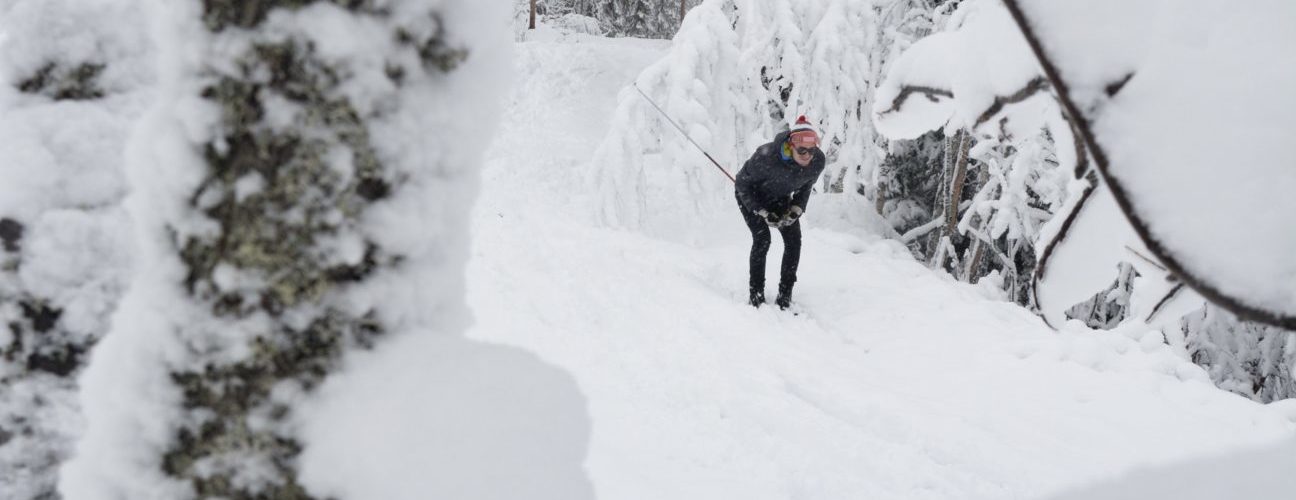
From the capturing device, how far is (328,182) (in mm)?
1101

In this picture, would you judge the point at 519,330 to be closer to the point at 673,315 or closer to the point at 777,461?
the point at 673,315

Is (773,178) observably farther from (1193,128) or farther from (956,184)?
(956,184)

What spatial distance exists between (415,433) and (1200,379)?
5.89 m

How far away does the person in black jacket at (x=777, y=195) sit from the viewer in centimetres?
605

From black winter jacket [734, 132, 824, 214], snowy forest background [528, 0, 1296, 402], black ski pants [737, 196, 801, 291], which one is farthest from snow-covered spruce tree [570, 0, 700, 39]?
black ski pants [737, 196, 801, 291]

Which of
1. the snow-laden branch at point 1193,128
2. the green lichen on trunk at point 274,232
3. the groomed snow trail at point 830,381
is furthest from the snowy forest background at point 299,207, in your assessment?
the groomed snow trail at point 830,381

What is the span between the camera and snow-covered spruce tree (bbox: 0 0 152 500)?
2438 millimetres

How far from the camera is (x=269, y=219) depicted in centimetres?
110

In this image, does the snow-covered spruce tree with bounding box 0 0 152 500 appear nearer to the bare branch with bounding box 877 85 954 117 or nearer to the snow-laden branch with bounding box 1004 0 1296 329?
the bare branch with bounding box 877 85 954 117

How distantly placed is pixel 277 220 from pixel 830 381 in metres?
4.25

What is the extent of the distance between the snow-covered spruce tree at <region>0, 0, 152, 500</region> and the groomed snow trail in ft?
6.71

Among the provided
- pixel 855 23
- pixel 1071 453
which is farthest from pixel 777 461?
pixel 855 23

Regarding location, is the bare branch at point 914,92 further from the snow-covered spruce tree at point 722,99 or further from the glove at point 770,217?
the snow-covered spruce tree at point 722,99

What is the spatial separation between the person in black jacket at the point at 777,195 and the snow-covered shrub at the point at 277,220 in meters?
5.02
